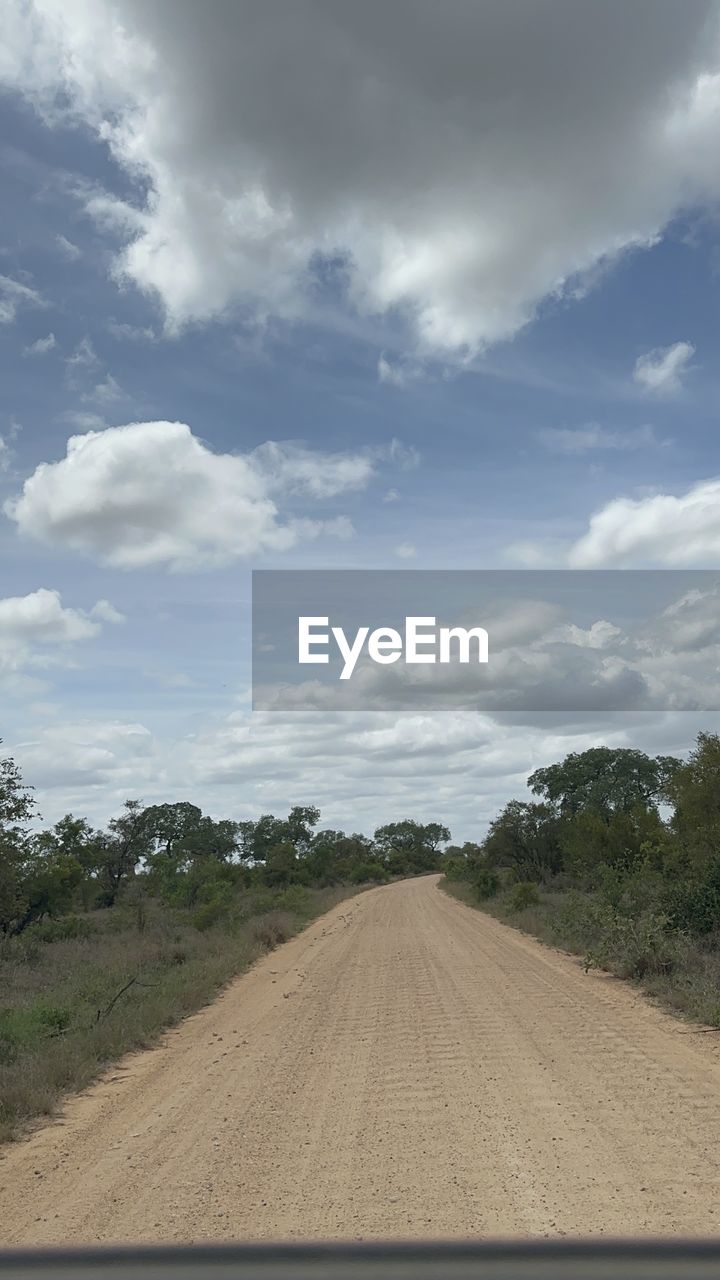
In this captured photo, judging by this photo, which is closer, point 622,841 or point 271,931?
point 271,931

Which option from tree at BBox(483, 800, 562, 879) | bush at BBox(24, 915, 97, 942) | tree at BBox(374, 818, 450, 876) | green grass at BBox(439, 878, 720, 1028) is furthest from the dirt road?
tree at BBox(374, 818, 450, 876)

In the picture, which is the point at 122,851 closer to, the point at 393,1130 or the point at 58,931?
the point at 58,931

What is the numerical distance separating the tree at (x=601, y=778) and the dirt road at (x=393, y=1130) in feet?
198

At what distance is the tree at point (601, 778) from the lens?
7275 cm

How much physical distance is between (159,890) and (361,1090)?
4579 cm

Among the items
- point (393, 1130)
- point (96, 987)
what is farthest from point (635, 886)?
point (393, 1130)

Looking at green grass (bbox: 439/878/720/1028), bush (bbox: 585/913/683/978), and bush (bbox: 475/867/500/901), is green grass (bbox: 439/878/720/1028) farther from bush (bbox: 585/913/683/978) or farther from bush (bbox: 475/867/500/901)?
bush (bbox: 475/867/500/901)

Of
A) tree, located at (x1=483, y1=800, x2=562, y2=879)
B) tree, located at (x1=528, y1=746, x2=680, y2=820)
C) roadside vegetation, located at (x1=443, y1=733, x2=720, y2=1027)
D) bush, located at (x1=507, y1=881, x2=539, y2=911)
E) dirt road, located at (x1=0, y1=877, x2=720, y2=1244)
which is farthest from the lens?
tree, located at (x1=528, y1=746, x2=680, y2=820)

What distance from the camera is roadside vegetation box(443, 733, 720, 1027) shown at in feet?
50.4

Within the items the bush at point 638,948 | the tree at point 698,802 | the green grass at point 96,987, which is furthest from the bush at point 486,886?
the bush at point 638,948

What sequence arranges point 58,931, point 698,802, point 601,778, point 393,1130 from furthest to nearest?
point 601,778, point 58,931, point 698,802, point 393,1130

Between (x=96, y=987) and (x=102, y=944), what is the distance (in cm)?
1147

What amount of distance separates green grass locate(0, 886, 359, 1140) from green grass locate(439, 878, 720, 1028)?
6824 mm

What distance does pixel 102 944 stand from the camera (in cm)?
2627
